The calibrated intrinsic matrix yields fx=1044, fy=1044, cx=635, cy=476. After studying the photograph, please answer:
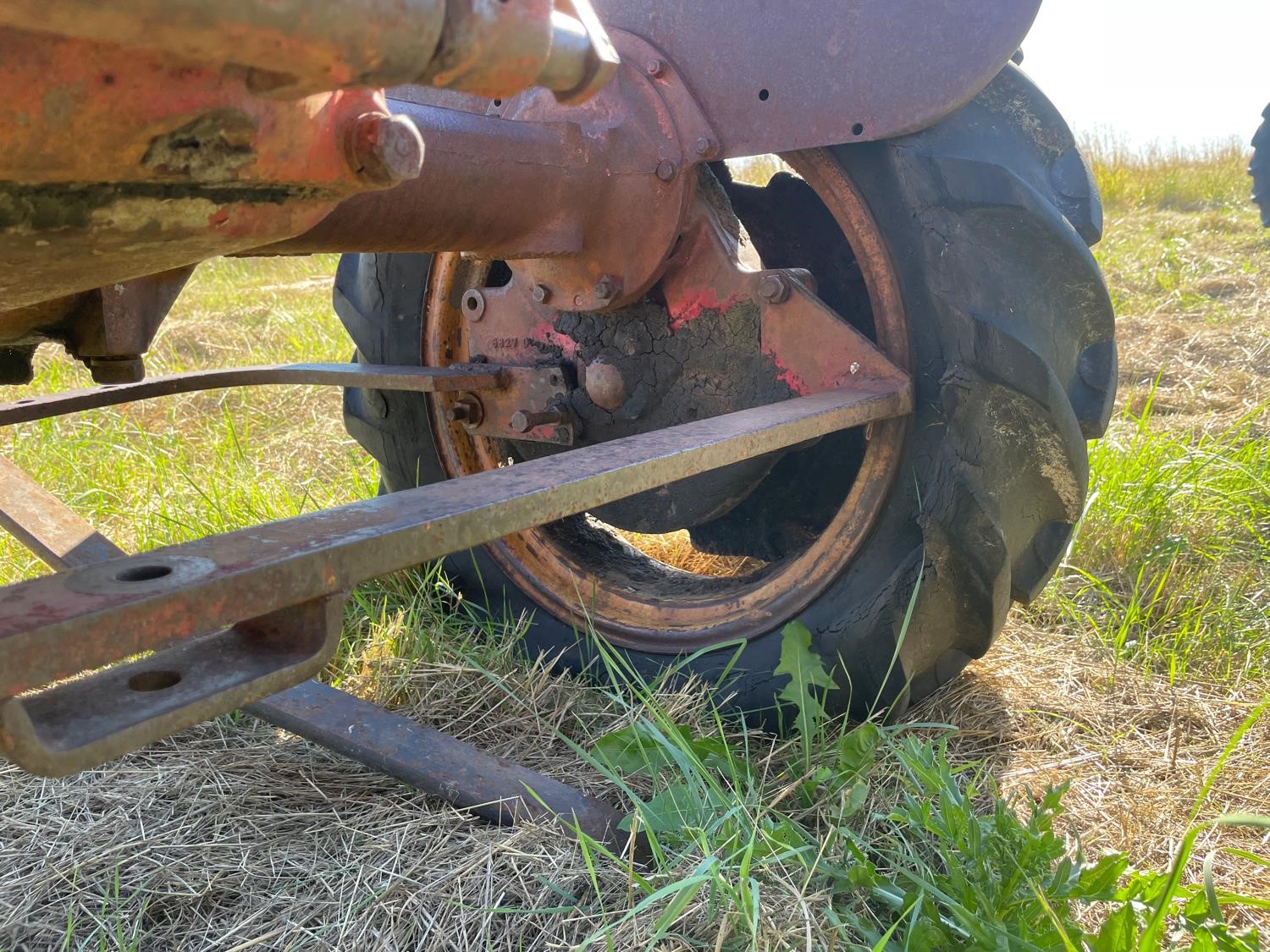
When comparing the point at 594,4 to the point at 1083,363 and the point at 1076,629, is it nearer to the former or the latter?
the point at 1083,363

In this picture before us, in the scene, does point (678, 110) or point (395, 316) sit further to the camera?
point (395, 316)

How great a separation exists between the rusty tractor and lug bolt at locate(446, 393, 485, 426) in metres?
0.01

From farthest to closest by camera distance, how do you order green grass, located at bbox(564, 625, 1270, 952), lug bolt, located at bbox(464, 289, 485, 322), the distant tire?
the distant tire
lug bolt, located at bbox(464, 289, 485, 322)
green grass, located at bbox(564, 625, 1270, 952)

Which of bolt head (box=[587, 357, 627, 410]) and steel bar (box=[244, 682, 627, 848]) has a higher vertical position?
bolt head (box=[587, 357, 627, 410])

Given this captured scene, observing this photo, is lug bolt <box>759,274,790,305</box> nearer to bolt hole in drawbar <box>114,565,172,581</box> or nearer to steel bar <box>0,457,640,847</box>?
steel bar <box>0,457,640,847</box>

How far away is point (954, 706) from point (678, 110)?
1.17m

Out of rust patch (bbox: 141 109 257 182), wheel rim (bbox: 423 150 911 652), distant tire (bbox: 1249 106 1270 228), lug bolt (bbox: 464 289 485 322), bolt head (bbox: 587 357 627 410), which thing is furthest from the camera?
distant tire (bbox: 1249 106 1270 228)

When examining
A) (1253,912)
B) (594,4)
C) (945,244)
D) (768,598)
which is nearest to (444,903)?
(768,598)

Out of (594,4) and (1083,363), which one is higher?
(594,4)

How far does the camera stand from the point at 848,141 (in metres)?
1.61

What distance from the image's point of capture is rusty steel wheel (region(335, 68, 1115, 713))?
1.60 metres

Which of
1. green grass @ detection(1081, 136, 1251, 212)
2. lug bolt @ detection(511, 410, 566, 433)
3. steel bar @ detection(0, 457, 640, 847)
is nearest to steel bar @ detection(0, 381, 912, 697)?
steel bar @ detection(0, 457, 640, 847)

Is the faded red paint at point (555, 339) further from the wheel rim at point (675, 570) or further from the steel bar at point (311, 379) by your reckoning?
the wheel rim at point (675, 570)

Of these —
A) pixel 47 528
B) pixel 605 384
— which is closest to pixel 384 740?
pixel 47 528
